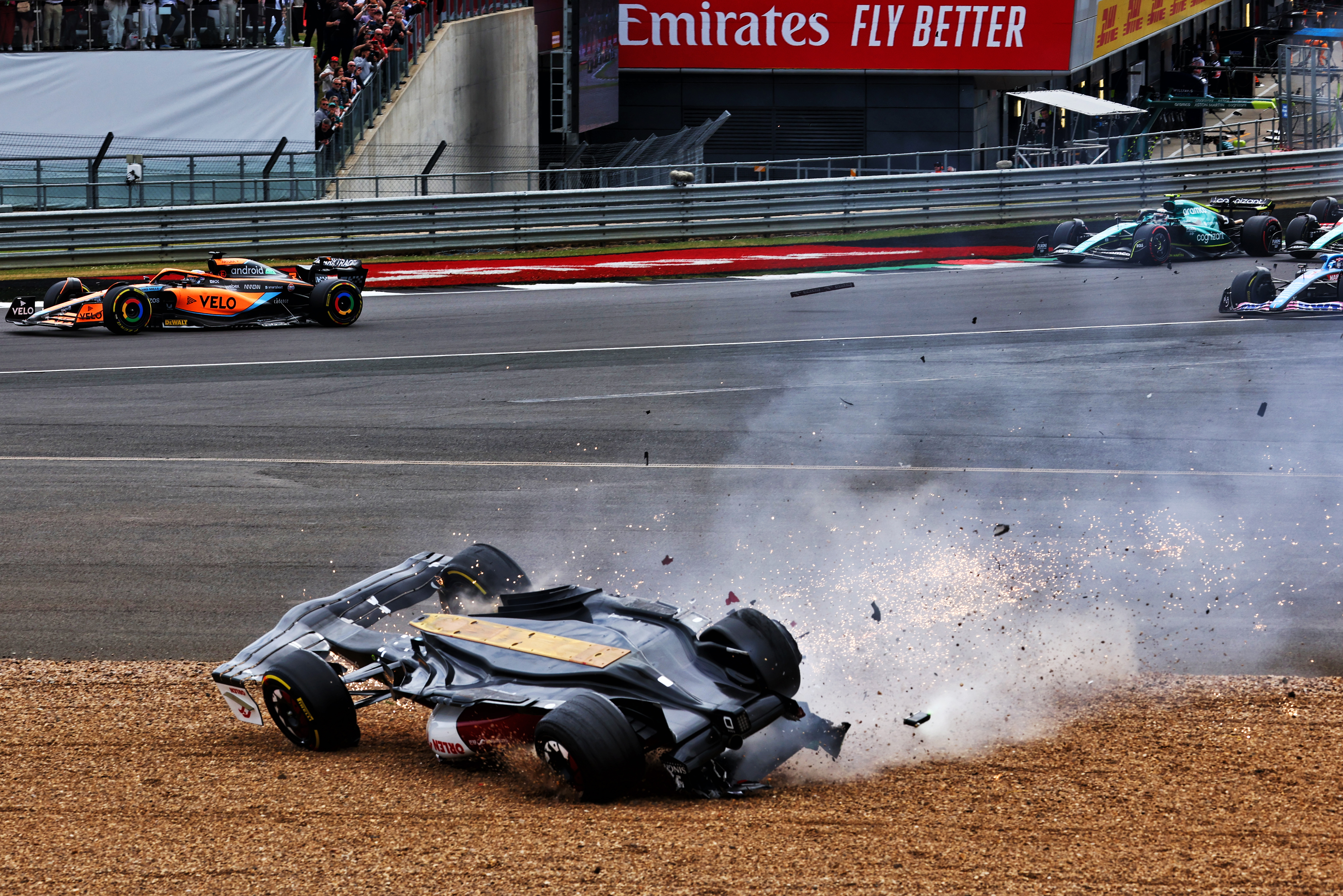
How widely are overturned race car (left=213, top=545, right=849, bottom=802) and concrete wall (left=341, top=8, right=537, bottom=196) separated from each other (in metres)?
20.6

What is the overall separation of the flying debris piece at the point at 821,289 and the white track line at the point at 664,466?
8.48 meters

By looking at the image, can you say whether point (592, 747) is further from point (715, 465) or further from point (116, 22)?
point (116, 22)

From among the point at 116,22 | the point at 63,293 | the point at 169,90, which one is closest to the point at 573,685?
the point at 63,293

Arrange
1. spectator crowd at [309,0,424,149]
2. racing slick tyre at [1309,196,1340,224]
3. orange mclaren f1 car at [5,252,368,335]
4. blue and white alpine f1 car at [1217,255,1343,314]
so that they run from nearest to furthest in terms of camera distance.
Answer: blue and white alpine f1 car at [1217,255,1343,314]
orange mclaren f1 car at [5,252,368,335]
racing slick tyre at [1309,196,1340,224]
spectator crowd at [309,0,424,149]

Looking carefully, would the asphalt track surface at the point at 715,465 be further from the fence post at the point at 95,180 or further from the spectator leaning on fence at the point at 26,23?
the spectator leaning on fence at the point at 26,23

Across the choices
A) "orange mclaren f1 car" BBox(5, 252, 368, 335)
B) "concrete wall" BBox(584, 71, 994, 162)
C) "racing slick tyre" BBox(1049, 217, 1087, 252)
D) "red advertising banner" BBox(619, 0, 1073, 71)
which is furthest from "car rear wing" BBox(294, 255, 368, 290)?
"concrete wall" BBox(584, 71, 994, 162)

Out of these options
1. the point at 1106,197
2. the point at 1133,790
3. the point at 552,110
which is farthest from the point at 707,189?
the point at 1133,790

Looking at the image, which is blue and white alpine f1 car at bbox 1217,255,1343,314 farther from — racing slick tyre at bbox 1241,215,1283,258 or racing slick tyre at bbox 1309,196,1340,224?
racing slick tyre at bbox 1309,196,1340,224

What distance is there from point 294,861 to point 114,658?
3.17 m

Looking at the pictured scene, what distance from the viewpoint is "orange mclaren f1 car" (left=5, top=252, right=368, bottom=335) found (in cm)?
1797

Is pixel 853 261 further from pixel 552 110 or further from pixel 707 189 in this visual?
pixel 552 110

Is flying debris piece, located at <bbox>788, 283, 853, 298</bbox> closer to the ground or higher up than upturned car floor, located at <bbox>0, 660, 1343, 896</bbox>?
higher up

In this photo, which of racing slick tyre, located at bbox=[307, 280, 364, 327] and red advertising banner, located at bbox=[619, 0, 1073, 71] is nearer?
racing slick tyre, located at bbox=[307, 280, 364, 327]

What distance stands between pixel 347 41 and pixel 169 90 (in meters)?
4.52
